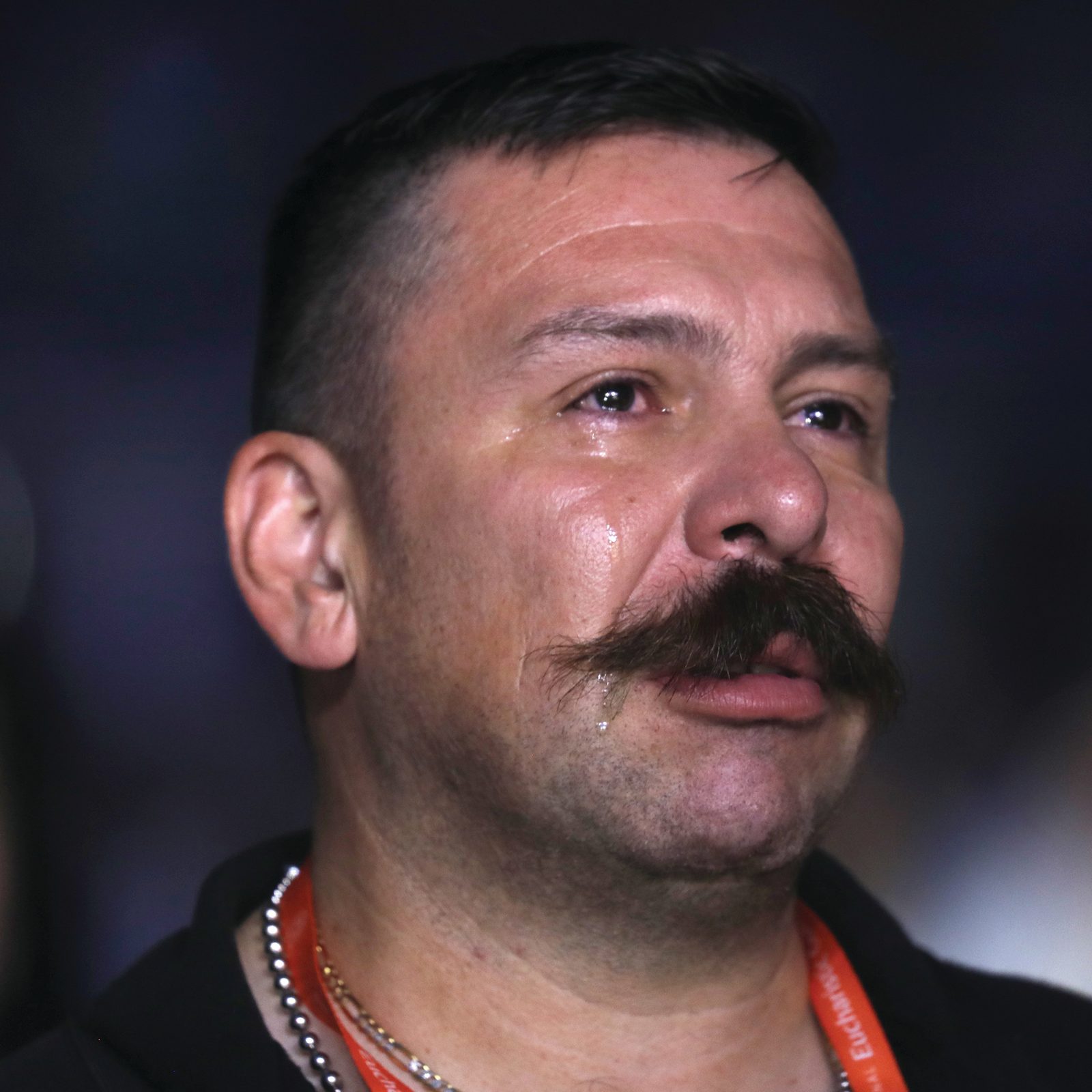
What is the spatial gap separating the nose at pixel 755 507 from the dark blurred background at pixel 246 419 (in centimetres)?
199

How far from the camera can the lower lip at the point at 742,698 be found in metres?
1.82

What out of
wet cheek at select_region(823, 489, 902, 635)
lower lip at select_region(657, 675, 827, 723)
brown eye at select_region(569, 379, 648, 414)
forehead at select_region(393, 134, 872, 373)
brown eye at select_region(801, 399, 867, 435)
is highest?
forehead at select_region(393, 134, 872, 373)

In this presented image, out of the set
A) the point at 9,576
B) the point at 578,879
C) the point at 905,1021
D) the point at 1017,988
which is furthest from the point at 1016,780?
the point at 9,576

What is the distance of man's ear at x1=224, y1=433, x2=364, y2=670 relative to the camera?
6.85 feet

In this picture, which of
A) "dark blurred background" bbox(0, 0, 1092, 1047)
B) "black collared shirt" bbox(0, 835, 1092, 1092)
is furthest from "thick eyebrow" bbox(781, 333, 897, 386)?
"dark blurred background" bbox(0, 0, 1092, 1047)

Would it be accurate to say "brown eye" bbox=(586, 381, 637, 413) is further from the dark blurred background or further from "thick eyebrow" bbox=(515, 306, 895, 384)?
the dark blurred background

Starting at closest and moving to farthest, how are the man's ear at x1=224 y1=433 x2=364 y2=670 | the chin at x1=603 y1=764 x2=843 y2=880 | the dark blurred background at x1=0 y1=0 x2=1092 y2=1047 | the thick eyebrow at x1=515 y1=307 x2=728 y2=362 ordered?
the chin at x1=603 y1=764 x2=843 y2=880, the thick eyebrow at x1=515 y1=307 x2=728 y2=362, the man's ear at x1=224 y1=433 x2=364 y2=670, the dark blurred background at x1=0 y1=0 x2=1092 y2=1047

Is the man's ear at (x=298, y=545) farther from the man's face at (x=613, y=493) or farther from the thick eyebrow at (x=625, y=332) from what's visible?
the thick eyebrow at (x=625, y=332)

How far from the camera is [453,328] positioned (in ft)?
6.68

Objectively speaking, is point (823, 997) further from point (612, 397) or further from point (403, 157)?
point (403, 157)

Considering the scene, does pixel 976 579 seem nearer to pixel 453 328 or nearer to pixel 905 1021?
pixel 905 1021

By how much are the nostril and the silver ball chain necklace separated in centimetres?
82

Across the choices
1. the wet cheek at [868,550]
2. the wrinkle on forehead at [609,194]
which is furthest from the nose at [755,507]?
the wrinkle on forehead at [609,194]

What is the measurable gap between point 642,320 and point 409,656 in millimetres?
571
